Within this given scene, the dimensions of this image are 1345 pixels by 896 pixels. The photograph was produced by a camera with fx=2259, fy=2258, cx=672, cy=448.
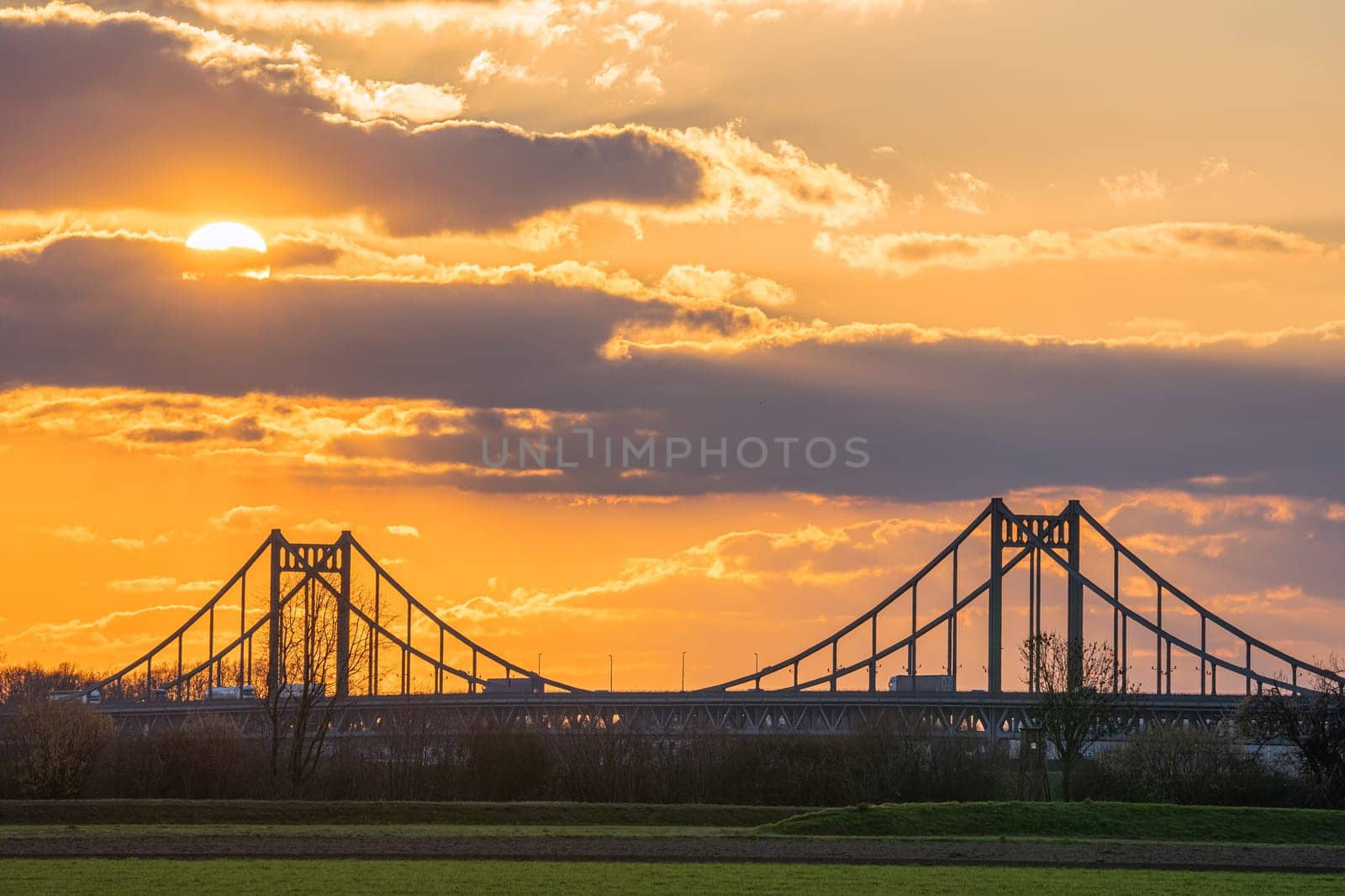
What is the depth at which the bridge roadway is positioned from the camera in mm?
101812

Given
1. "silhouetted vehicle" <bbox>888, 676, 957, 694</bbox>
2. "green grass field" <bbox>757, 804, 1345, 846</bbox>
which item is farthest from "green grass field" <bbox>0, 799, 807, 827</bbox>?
"silhouetted vehicle" <bbox>888, 676, 957, 694</bbox>

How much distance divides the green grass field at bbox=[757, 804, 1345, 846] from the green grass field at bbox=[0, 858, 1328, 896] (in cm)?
881

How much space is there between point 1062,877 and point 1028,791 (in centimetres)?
3304

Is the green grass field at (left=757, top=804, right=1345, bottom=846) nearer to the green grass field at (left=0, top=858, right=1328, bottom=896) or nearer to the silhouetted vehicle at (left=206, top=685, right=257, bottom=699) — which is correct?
the green grass field at (left=0, top=858, right=1328, bottom=896)

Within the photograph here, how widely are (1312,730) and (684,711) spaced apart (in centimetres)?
5355

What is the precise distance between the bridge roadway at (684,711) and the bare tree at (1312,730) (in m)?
15.2

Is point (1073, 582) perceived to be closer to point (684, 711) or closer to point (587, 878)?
point (684, 711)

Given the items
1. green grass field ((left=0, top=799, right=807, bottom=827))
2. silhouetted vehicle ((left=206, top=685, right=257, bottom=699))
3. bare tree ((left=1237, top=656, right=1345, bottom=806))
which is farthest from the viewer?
silhouetted vehicle ((left=206, top=685, right=257, bottom=699))

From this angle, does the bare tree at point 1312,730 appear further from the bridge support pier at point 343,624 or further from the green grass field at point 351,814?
the bridge support pier at point 343,624

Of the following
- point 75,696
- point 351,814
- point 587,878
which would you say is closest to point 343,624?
point 75,696

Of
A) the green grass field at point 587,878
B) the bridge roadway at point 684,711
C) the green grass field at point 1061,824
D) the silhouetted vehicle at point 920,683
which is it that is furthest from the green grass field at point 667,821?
the silhouetted vehicle at point 920,683

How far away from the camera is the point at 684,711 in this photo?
121562mm

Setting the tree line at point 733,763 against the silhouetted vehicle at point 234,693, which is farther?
the silhouetted vehicle at point 234,693

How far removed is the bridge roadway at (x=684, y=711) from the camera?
10181cm
